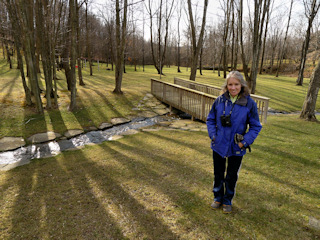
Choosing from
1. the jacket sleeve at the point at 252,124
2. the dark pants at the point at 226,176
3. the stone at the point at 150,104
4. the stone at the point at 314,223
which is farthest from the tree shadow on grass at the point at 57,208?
the stone at the point at 150,104

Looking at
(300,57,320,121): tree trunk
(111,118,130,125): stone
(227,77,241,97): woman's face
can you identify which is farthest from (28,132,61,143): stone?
(300,57,320,121): tree trunk

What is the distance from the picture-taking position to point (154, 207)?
292cm

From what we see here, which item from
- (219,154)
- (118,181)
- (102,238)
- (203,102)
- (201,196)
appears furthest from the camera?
(203,102)

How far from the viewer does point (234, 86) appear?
241 cm

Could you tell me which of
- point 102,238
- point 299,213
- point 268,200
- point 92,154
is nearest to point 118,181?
point 102,238

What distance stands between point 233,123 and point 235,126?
0.04 metres

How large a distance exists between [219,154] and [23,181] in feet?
11.9

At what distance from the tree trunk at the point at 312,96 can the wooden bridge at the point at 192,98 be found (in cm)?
156

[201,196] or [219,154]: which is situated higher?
[219,154]

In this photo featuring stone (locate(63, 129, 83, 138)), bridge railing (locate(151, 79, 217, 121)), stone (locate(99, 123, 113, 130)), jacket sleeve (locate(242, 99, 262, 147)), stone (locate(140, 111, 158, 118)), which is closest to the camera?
jacket sleeve (locate(242, 99, 262, 147))

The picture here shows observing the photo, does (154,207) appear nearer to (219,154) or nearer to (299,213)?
(219,154)

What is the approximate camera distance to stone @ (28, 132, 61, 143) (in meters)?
6.21

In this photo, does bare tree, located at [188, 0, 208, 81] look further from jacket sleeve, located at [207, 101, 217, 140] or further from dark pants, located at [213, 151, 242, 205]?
dark pants, located at [213, 151, 242, 205]

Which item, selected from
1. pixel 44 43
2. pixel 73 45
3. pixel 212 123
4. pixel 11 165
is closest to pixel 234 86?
pixel 212 123
